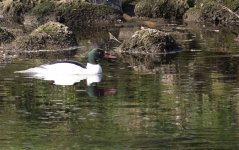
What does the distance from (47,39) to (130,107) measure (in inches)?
627

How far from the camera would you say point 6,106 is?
18.5m

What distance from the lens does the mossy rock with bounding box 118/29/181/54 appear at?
104 ft

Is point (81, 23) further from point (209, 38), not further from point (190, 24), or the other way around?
point (209, 38)

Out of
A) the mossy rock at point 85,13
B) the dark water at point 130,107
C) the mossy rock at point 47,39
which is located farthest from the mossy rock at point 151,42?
the mossy rock at point 85,13

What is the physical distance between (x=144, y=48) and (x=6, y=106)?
14.1 m

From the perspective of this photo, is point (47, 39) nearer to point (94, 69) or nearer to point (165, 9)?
point (94, 69)

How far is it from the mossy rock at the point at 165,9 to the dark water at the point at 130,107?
2214 cm

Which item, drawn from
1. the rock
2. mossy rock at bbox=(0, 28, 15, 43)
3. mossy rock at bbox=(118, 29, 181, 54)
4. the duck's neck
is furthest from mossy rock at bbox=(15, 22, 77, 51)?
the rock

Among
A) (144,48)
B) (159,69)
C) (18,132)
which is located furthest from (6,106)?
(144,48)

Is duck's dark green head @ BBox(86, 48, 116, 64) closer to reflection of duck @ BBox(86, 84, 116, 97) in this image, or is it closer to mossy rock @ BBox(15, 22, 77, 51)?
reflection of duck @ BBox(86, 84, 116, 97)

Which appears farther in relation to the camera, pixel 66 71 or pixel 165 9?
pixel 165 9

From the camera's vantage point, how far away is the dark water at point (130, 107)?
1423 centimetres

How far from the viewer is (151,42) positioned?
31891mm

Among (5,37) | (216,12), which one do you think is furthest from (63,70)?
(216,12)
